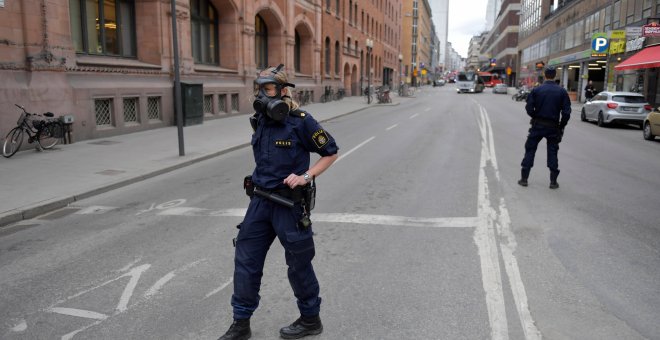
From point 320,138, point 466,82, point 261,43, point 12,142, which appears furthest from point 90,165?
point 466,82

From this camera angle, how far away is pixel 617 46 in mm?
30938

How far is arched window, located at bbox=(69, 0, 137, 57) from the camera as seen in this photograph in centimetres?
1531

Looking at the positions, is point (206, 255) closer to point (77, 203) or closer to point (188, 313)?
point (188, 313)

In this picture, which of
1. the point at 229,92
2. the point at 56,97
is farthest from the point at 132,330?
the point at 229,92

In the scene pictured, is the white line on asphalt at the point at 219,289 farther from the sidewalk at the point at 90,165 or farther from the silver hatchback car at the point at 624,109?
the silver hatchback car at the point at 624,109

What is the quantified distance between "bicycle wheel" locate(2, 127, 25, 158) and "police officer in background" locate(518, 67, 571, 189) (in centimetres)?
1097

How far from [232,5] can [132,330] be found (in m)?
21.1

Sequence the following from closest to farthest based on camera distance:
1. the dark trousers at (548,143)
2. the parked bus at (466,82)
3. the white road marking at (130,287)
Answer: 1. the white road marking at (130,287)
2. the dark trousers at (548,143)
3. the parked bus at (466,82)

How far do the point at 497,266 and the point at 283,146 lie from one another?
2743mm

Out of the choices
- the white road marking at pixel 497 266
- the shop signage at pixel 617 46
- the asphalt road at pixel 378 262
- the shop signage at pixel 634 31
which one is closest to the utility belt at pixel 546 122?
the asphalt road at pixel 378 262

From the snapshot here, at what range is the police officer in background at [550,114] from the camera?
327 inches

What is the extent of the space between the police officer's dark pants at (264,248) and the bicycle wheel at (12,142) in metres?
10.2

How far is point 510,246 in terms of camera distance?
17.8ft

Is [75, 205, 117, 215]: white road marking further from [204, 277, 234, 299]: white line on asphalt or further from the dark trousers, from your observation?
the dark trousers
